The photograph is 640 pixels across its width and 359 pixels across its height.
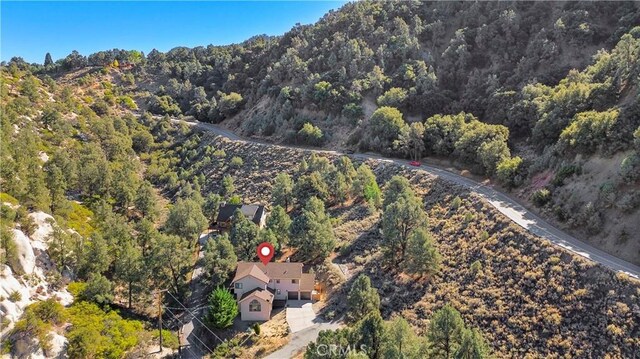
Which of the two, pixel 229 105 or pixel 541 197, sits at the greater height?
pixel 229 105

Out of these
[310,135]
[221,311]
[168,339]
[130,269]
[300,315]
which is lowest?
[300,315]

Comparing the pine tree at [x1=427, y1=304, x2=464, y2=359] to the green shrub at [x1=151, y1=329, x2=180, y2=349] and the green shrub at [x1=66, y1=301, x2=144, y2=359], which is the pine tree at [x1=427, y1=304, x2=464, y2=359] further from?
the green shrub at [x1=66, y1=301, x2=144, y2=359]

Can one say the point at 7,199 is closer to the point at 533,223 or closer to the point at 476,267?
the point at 476,267

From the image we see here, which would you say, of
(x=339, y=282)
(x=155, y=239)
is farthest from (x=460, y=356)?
(x=155, y=239)

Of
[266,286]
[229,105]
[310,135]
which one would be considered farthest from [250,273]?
[229,105]

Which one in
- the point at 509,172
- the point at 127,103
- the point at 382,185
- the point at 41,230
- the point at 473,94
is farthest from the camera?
the point at 127,103

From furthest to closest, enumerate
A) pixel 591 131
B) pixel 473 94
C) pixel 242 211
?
pixel 473 94 → pixel 242 211 → pixel 591 131

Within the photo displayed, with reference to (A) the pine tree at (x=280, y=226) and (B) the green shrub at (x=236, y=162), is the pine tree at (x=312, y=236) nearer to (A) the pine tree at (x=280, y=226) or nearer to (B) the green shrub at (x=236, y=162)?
(A) the pine tree at (x=280, y=226)
